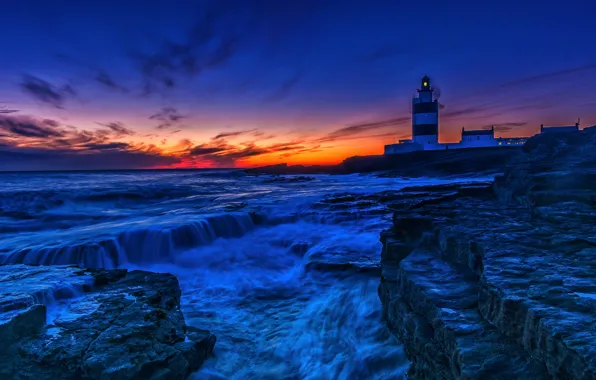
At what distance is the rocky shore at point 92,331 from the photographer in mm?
3045

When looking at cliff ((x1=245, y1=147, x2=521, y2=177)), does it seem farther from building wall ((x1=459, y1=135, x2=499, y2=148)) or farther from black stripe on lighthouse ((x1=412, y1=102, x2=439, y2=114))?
black stripe on lighthouse ((x1=412, y1=102, x2=439, y2=114))

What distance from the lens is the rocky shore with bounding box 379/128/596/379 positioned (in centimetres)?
195

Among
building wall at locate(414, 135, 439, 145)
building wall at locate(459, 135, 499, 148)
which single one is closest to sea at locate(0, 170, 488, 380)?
building wall at locate(414, 135, 439, 145)

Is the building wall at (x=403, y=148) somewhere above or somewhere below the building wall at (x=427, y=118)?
below

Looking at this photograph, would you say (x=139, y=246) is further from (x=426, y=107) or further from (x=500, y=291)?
(x=426, y=107)

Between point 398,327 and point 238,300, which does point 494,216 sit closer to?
point 398,327

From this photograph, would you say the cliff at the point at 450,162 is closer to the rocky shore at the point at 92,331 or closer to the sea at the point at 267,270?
the sea at the point at 267,270

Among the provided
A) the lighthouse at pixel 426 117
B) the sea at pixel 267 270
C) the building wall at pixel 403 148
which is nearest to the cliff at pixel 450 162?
the building wall at pixel 403 148

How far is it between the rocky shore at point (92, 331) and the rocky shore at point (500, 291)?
2666 mm

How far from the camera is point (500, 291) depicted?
2.41 m

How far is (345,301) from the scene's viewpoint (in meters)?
5.93

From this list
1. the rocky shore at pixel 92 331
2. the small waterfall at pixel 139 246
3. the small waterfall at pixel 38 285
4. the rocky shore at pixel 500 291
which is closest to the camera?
the rocky shore at pixel 500 291

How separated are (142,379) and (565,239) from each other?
15.1ft

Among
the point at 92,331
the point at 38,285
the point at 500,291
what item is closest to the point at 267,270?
the point at 38,285
